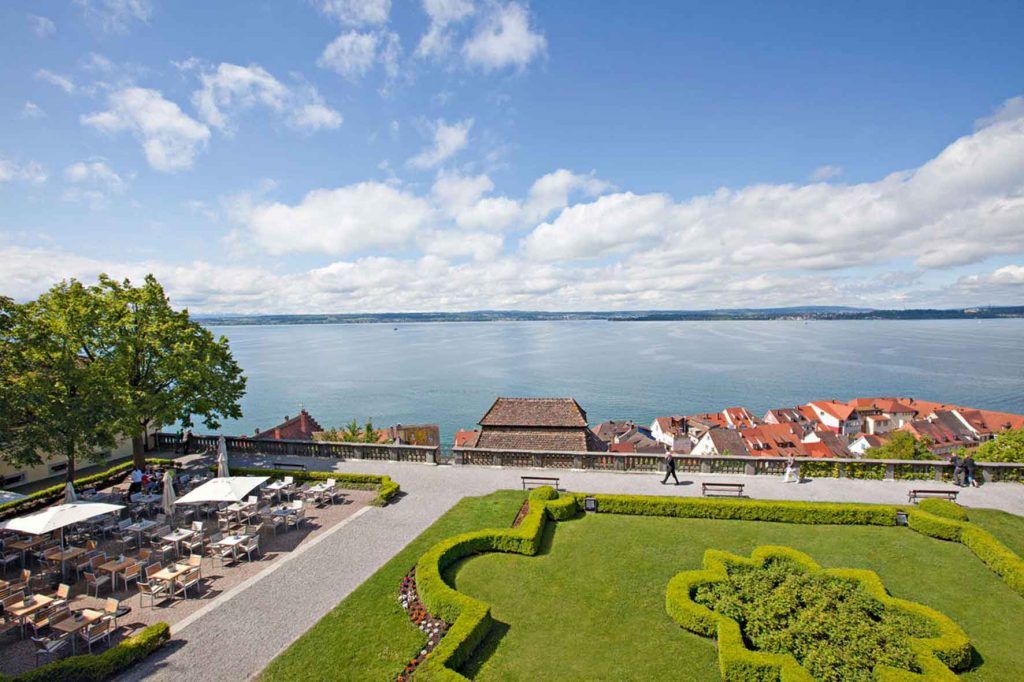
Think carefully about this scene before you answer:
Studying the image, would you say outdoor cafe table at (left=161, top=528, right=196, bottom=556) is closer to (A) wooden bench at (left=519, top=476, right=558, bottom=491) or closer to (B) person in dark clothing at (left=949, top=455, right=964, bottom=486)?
(A) wooden bench at (left=519, top=476, right=558, bottom=491)

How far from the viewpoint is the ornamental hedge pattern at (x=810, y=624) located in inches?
425

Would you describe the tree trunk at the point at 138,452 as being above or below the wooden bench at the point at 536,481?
above

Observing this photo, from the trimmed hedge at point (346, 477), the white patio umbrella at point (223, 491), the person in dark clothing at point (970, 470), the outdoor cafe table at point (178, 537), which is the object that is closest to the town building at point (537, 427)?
the trimmed hedge at point (346, 477)

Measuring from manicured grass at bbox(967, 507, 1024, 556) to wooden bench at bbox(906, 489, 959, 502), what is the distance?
2.38 ft

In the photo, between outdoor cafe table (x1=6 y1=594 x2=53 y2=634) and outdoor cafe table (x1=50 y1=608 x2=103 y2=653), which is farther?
outdoor cafe table (x1=6 y1=594 x2=53 y2=634)

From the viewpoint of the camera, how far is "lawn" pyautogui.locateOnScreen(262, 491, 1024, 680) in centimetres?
1176

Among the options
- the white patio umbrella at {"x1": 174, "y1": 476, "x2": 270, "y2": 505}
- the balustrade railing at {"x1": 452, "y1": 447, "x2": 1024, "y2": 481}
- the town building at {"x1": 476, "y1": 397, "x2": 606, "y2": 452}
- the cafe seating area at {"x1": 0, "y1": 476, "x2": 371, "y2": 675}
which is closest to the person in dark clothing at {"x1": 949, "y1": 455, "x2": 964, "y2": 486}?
the balustrade railing at {"x1": 452, "y1": 447, "x2": 1024, "y2": 481}

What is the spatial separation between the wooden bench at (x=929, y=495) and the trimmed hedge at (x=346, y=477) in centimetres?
2434

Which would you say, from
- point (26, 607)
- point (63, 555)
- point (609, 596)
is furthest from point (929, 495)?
point (63, 555)

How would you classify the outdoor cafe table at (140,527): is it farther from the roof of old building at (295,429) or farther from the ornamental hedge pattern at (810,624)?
the ornamental hedge pattern at (810,624)

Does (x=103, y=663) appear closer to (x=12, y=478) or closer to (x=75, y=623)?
(x=75, y=623)

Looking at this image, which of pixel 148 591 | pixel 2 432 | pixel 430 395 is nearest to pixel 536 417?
pixel 148 591

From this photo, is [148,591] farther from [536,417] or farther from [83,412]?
[536,417]

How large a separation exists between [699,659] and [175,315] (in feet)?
107
